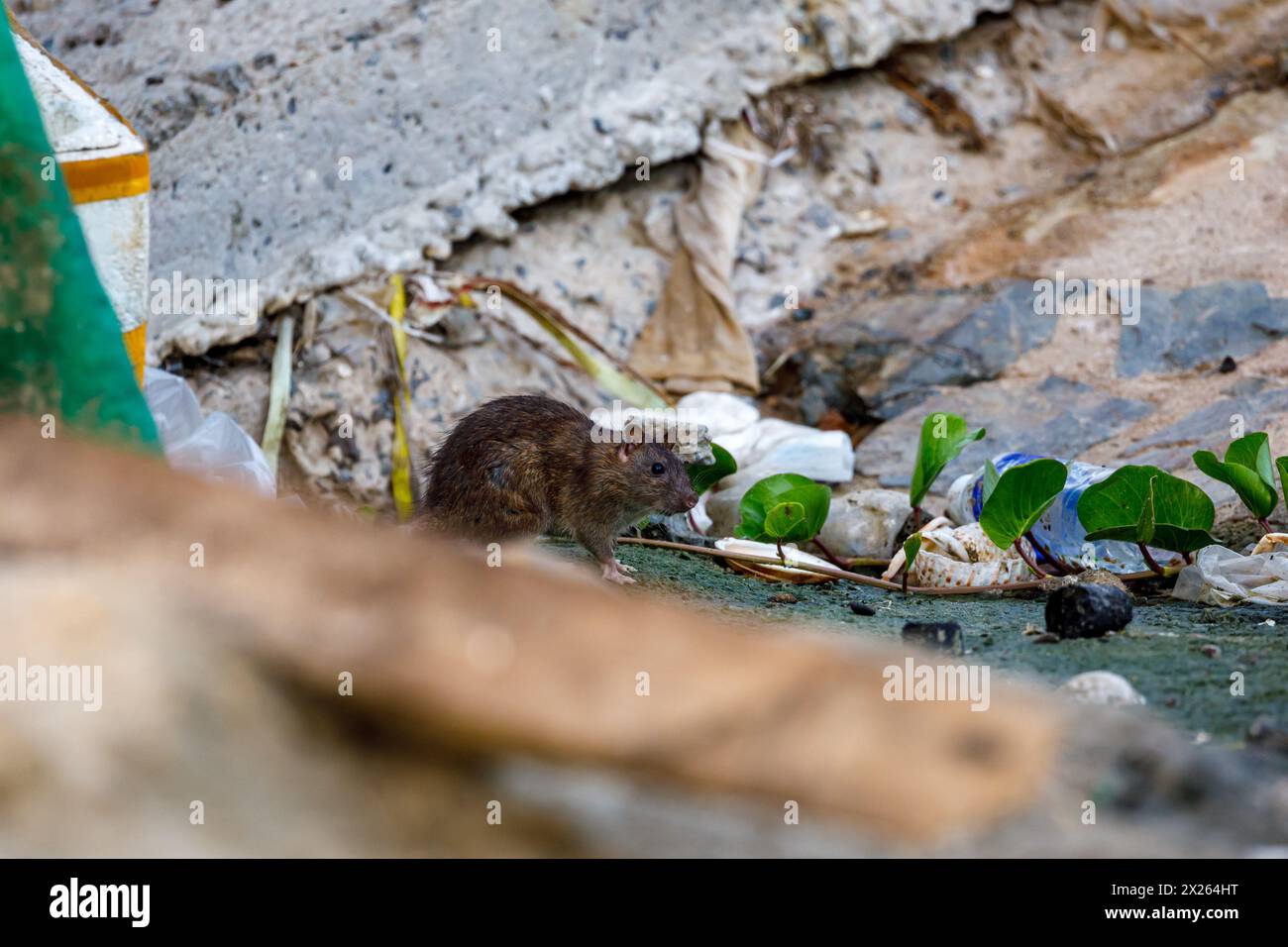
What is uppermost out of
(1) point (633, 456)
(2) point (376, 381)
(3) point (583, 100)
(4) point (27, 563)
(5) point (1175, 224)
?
(3) point (583, 100)

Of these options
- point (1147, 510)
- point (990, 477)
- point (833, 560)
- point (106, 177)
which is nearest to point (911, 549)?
point (990, 477)

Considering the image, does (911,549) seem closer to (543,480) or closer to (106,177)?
(543,480)

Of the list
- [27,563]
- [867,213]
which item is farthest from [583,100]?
[27,563]

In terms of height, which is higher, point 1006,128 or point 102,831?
point 1006,128

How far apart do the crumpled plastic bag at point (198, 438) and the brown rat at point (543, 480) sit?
0.61 metres

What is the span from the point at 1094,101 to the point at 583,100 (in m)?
2.78

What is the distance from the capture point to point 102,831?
1.56m

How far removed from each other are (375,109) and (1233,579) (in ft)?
13.6

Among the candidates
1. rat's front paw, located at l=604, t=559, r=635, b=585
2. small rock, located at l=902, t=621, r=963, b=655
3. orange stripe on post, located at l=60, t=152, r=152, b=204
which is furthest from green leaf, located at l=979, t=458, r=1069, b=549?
orange stripe on post, located at l=60, t=152, r=152, b=204

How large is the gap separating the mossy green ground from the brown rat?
0.21m

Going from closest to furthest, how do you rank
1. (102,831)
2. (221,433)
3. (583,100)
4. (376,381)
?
(102,831) → (221,433) → (376,381) → (583,100)

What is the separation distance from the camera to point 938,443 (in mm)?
4309

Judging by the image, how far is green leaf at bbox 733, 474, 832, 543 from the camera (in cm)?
429
